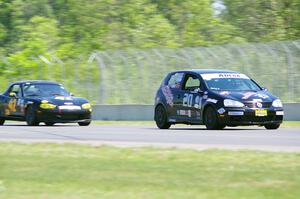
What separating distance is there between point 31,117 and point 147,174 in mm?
15273

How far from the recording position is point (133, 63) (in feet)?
105

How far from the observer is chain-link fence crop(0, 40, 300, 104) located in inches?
1148

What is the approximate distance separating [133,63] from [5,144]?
1646cm

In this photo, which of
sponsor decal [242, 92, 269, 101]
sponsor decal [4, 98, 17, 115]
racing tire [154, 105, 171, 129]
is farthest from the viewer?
sponsor decal [4, 98, 17, 115]

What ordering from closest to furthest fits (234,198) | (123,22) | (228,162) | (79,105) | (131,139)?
(234,198)
(228,162)
(131,139)
(79,105)
(123,22)

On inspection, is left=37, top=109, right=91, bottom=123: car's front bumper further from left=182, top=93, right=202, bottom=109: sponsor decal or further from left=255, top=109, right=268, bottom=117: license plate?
left=255, top=109, right=268, bottom=117: license plate

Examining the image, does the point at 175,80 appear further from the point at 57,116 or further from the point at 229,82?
the point at 57,116

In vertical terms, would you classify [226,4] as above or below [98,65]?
above

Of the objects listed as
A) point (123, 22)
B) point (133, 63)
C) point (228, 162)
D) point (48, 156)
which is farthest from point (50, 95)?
point (123, 22)

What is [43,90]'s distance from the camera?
27141 millimetres

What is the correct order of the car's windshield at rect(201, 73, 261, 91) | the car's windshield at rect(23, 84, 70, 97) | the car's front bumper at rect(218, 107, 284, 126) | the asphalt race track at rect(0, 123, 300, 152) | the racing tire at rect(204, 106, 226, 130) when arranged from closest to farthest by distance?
the asphalt race track at rect(0, 123, 300, 152) → the car's front bumper at rect(218, 107, 284, 126) → the racing tire at rect(204, 106, 226, 130) → the car's windshield at rect(201, 73, 261, 91) → the car's windshield at rect(23, 84, 70, 97)

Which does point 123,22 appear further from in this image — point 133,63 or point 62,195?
point 62,195

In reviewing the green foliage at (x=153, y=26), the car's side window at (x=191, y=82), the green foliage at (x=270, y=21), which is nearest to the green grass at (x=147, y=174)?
the car's side window at (x=191, y=82)

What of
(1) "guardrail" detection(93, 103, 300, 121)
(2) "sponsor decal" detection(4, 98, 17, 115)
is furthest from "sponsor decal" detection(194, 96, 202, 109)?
(1) "guardrail" detection(93, 103, 300, 121)
